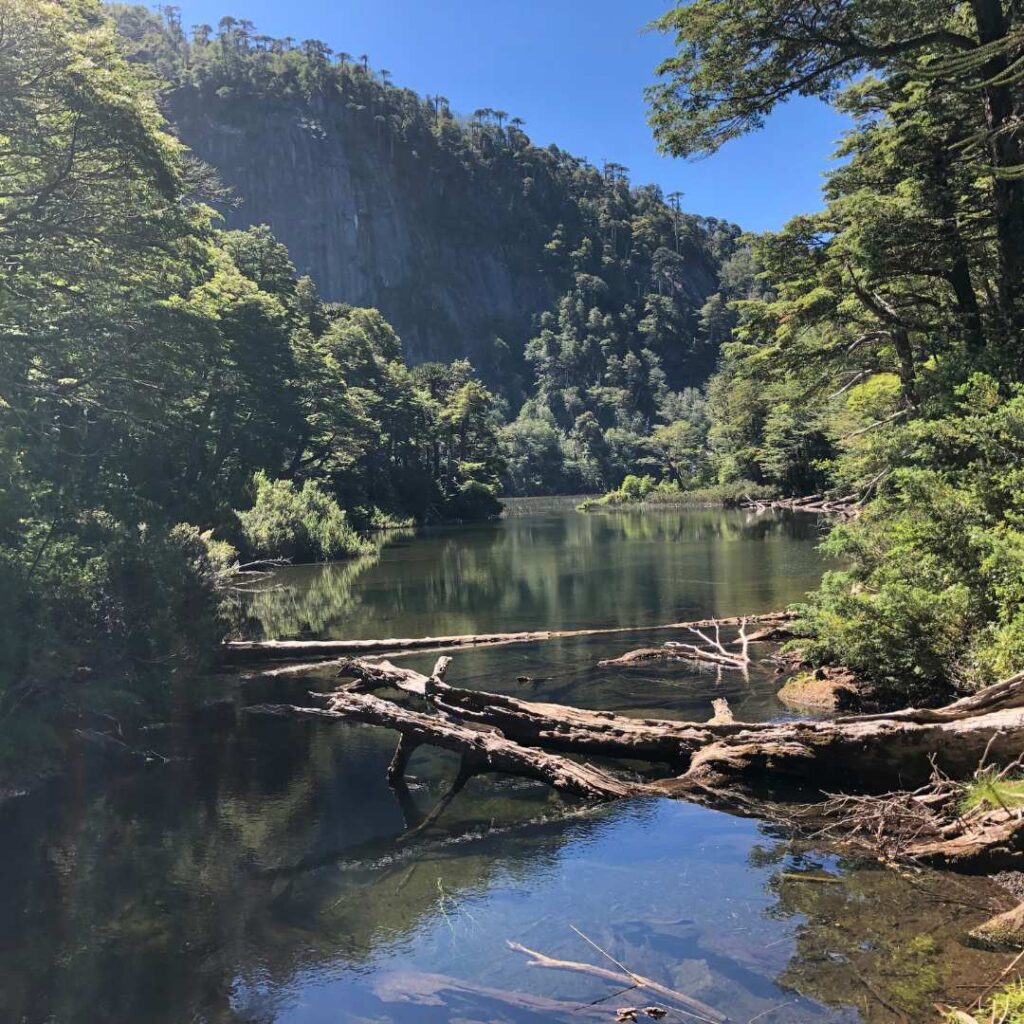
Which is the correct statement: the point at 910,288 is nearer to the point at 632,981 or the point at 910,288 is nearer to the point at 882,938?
the point at 882,938

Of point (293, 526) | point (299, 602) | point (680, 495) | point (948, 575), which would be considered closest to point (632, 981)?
point (948, 575)

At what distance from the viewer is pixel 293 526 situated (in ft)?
128

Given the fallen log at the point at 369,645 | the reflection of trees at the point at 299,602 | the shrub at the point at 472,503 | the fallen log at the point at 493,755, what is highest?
the shrub at the point at 472,503

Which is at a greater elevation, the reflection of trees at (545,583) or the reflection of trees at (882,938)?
the reflection of trees at (545,583)

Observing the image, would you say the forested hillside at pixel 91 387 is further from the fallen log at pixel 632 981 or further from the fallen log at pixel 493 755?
the fallen log at pixel 632 981

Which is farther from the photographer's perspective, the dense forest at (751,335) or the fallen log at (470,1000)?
the dense forest at (751,335)

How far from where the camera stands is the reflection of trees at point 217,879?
236 inches

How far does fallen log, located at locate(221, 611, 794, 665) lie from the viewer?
55.2 feet

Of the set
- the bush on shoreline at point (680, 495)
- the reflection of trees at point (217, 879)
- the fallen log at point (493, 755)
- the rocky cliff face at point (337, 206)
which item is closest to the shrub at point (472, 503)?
the bush on shoreline at point (680, 495)

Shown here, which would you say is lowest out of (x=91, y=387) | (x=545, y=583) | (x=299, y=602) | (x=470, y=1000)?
(x=470, y=1000)

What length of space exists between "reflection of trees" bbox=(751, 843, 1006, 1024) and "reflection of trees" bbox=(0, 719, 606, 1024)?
2551mm

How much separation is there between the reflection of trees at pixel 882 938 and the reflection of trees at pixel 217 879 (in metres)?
2.55

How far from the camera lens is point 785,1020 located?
16.3 ft

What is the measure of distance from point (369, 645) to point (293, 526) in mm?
23311
